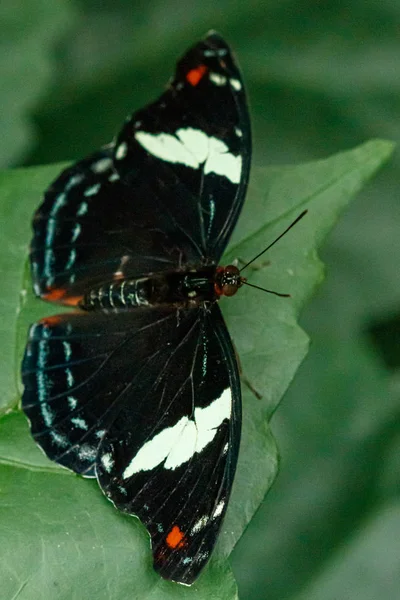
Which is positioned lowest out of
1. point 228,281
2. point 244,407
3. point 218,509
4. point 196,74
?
point 218,509

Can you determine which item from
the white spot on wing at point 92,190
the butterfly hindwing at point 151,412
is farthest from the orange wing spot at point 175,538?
the white spot on wing at point 92,190

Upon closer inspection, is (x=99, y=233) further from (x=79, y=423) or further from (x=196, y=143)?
(x=79, y=423)

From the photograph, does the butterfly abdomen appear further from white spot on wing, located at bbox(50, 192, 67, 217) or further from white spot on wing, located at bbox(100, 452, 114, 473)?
white spot on wing, located at bbox(100, 452, 114, 473)

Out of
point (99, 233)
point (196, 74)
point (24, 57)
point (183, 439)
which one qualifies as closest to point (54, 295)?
point (99, 233)

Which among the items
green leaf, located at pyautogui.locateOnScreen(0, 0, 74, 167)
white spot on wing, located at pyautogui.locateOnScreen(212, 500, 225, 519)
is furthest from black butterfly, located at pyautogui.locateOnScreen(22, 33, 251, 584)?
green leaf, located at pyautogui.locateOnScreen(0, 0, 74, 167)

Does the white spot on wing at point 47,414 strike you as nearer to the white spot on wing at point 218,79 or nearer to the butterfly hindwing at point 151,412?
the butterfly hindwing at point 151,412

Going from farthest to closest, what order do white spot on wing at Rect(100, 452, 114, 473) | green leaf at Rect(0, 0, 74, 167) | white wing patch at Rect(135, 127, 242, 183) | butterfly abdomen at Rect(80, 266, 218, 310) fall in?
green leaf at Rect(0, 0, 74, 167)
white wing patch at Rect(135, 127, 242, 183)
butterfly abdomen at Rect(80, 266, 218, 310)
white spot on wing at Rect(100, 452, 114, 473)
